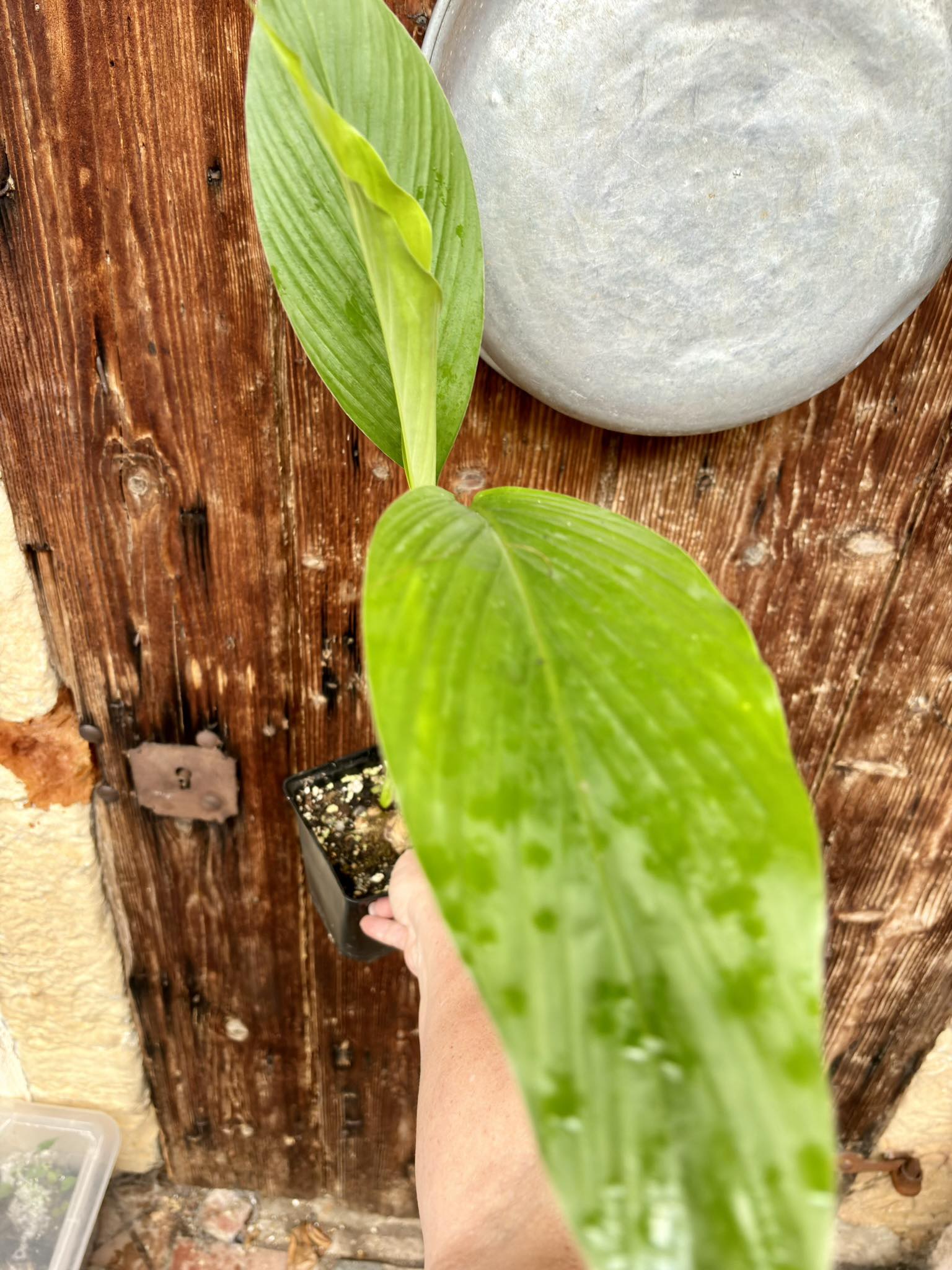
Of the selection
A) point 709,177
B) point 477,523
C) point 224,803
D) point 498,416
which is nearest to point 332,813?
point 224,803

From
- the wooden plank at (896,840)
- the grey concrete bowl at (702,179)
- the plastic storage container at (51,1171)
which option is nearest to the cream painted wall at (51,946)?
the plastic storage container at (51,1171)

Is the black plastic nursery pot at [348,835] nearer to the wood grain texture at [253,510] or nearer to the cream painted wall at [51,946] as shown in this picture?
the wood grain texture at [253,510]

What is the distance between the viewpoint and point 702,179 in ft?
1.77

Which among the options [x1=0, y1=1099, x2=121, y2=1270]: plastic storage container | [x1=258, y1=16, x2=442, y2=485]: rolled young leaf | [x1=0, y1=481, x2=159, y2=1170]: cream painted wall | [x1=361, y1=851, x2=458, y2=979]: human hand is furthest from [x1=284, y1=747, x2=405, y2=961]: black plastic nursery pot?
[x1=0, y1=1099, x2=121, y2=1270]: plastic storage container

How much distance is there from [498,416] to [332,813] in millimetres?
392

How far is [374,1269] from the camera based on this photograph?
4.57 feet

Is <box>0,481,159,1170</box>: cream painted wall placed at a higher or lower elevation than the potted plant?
lower

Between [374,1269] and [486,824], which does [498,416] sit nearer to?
[486,824]

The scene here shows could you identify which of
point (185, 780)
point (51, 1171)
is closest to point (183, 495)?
point (185, 780)

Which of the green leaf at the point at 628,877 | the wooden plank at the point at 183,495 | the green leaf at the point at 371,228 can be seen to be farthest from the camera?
the wooden plank at the point at 183,495

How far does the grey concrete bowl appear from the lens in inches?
20.0

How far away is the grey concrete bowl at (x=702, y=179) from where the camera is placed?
20.0 inches

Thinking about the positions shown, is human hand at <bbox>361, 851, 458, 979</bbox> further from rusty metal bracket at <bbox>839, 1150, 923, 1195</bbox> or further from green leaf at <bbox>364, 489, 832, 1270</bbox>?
rusty metal bracket at <bbox>839, 1150, 923, 1195</bbox>

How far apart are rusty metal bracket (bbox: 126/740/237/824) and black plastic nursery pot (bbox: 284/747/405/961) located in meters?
0.14
